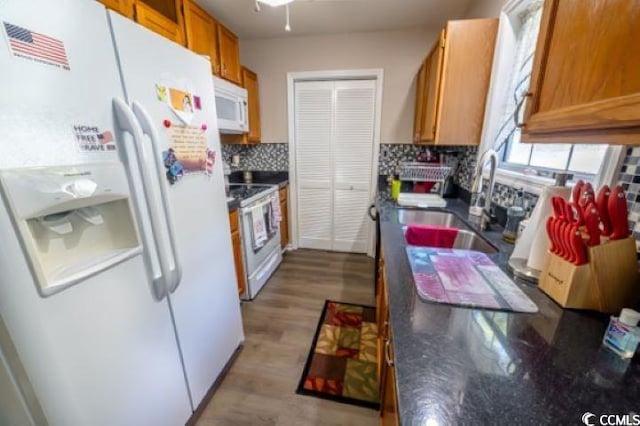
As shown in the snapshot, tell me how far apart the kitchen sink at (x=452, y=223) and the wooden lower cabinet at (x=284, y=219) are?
153 cm

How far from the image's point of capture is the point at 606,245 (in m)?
0.67

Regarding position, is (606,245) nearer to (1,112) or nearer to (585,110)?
(585,110)

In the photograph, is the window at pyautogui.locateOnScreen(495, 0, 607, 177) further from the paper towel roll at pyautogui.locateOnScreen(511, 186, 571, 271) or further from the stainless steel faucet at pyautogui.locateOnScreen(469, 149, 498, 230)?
the paper towel roll at pyautogui.locateOnScreen(511, 186, 571, 271)

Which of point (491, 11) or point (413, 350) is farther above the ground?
point (491, 11)

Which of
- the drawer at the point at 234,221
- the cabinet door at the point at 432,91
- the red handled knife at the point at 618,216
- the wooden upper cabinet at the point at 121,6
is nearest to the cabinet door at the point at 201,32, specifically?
the wooden upper cabinet at the point at 121,6

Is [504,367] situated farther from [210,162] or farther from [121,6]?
[121,6]

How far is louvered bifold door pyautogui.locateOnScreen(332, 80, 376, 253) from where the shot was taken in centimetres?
275

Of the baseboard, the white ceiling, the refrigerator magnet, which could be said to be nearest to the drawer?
the refrigerator magnet

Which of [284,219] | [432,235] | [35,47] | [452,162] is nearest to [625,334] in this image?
[432,235]

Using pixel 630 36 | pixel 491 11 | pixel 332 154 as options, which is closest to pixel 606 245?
pixel 630 36

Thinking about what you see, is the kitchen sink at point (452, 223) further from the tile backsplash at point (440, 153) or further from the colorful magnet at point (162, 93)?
the colorful magnet at point (162, 93)

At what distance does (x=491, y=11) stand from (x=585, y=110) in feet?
5.63

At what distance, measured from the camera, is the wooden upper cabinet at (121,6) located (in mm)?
1323

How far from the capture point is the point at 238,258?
2070mm
